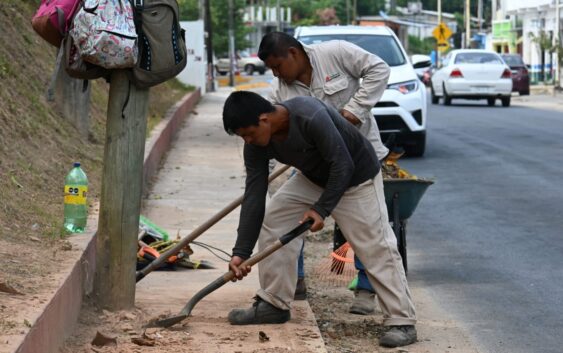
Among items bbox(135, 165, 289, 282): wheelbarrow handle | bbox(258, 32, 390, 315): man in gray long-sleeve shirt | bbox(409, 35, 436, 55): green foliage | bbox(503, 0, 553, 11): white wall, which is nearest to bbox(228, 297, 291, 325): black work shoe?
bbox(135, 165, 289, 282): wheelbarrow handle

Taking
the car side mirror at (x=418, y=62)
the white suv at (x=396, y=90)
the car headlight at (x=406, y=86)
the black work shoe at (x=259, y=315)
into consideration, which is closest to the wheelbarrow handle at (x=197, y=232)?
the black work shoe at (x=259, y=315)

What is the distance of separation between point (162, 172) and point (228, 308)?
799cm

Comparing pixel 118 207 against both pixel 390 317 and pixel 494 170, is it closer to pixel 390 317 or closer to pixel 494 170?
pixel 390 317

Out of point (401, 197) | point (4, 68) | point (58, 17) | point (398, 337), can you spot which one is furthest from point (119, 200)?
point (4, 68)

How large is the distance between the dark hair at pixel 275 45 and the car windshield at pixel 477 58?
26342 mm

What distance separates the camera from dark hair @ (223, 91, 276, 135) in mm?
6168

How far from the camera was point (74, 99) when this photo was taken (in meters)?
14.1

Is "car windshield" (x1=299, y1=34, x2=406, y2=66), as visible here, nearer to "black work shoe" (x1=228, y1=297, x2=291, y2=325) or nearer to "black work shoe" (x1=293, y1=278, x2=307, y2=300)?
"black work shoe" (x1=293, y1=278, x2=307, y2=300)

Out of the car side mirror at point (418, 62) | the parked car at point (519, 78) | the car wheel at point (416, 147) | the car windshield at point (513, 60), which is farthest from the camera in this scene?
the car windshield at point (513, 60)

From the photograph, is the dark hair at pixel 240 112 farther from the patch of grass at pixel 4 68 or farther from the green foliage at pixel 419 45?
the green foliage at pixel 419 45

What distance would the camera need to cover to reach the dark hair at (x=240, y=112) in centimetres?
617

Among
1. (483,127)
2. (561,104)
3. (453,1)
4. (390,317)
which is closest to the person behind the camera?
(390,317)

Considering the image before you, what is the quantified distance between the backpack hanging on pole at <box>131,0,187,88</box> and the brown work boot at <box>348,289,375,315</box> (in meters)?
1.78

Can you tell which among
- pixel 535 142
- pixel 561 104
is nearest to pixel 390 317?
pixel 535 142
